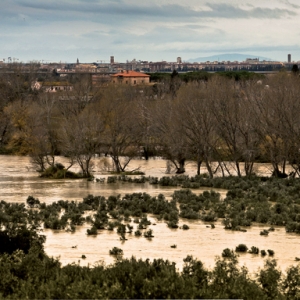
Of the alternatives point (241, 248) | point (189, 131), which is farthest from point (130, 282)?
point (189, 131)

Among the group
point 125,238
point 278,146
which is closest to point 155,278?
point 125,238

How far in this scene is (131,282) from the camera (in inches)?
551

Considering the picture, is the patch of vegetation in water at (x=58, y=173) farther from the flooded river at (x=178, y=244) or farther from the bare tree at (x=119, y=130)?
the flooded river at (x=178, y=244)

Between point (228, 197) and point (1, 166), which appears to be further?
point (1, 166)

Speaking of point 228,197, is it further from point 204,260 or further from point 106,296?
point 106,296

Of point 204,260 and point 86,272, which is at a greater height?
point 86,272

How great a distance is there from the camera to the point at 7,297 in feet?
44.8

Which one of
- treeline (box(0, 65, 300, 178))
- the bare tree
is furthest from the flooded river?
the bare tree

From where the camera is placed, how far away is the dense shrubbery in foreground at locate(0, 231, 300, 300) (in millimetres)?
13203

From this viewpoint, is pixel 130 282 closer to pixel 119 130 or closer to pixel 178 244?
pixel 178 244

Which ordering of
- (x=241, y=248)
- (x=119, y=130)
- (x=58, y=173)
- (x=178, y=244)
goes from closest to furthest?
(x=241, y=248) < (x=178, y=244) < (x=58, y=173) < (x=119, y=130)

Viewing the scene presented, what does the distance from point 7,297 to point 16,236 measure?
5.69 meters

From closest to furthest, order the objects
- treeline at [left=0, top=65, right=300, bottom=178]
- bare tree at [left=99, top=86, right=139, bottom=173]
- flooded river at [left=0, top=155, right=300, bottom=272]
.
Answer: flooded river at [left=0, top=155, right=300, bottom=272] → treeline at [left=0, top=65, right=300, bottom=178] → bare tree at [left=99, top=86, right=139, bottom=173]

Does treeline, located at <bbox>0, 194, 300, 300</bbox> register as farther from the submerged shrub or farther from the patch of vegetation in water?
the patch of vegetation in water
